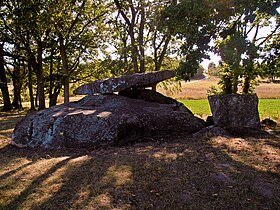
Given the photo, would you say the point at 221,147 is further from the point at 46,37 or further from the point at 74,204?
the point at 46,37

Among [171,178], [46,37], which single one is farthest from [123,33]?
[171,178]

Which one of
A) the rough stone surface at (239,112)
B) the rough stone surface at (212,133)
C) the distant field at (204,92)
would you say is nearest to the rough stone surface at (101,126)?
the rough stone surface at (212,133)

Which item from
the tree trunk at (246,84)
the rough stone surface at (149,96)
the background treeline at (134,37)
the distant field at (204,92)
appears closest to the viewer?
the background treeline at (134,37)

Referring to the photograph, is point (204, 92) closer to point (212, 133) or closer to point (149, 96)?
point (149, 96)

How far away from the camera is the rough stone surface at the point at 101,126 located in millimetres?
7031

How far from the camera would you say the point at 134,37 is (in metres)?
15.5

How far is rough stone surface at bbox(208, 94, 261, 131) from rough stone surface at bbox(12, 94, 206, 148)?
857 millimetres

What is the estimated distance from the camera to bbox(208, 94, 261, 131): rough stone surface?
8.00m

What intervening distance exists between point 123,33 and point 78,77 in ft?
22.8

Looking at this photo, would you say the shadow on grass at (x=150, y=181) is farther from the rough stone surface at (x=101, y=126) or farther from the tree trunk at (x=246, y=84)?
the tree trunk at (x=246, y=84)

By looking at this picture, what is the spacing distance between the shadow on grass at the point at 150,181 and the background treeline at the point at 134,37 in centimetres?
254

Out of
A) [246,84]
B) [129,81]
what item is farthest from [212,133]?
[246,84]

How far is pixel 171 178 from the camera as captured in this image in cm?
432

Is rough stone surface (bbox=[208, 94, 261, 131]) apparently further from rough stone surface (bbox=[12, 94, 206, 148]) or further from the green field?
the green field
